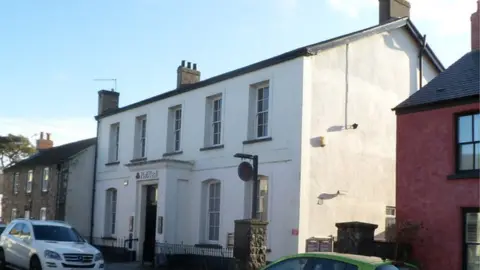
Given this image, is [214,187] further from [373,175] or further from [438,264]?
[438,264]

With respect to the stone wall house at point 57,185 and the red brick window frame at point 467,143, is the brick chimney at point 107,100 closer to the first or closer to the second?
the stone wall house at point 57,185

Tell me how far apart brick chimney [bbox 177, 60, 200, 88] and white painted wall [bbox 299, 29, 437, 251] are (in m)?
8.90

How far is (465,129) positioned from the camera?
1496 centimetres

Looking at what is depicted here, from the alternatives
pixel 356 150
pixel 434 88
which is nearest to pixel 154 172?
pixel 356 150

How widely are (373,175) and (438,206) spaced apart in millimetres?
3963

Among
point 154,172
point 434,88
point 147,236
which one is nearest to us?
point 434,88

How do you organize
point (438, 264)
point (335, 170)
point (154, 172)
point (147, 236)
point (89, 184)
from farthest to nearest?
point (89, 184) → point (147, 236) → point (154, 172) → point (335, 170) → point (438, 264)

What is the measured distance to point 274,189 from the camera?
17609 millimetres

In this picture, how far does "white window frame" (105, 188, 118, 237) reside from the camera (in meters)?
27.0

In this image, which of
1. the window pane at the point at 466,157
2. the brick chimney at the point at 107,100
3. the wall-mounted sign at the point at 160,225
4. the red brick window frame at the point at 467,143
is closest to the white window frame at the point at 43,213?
the brick chimney at the point at 107,100

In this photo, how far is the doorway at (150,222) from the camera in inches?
914

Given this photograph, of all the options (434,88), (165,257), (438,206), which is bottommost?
(165,257)

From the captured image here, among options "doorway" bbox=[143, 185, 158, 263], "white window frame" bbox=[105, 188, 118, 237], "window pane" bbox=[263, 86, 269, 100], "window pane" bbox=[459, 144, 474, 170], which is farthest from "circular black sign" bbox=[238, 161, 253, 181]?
"white window frame" bbox=[105, 188, 118, 237]

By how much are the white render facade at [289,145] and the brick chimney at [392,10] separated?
0.79 m
